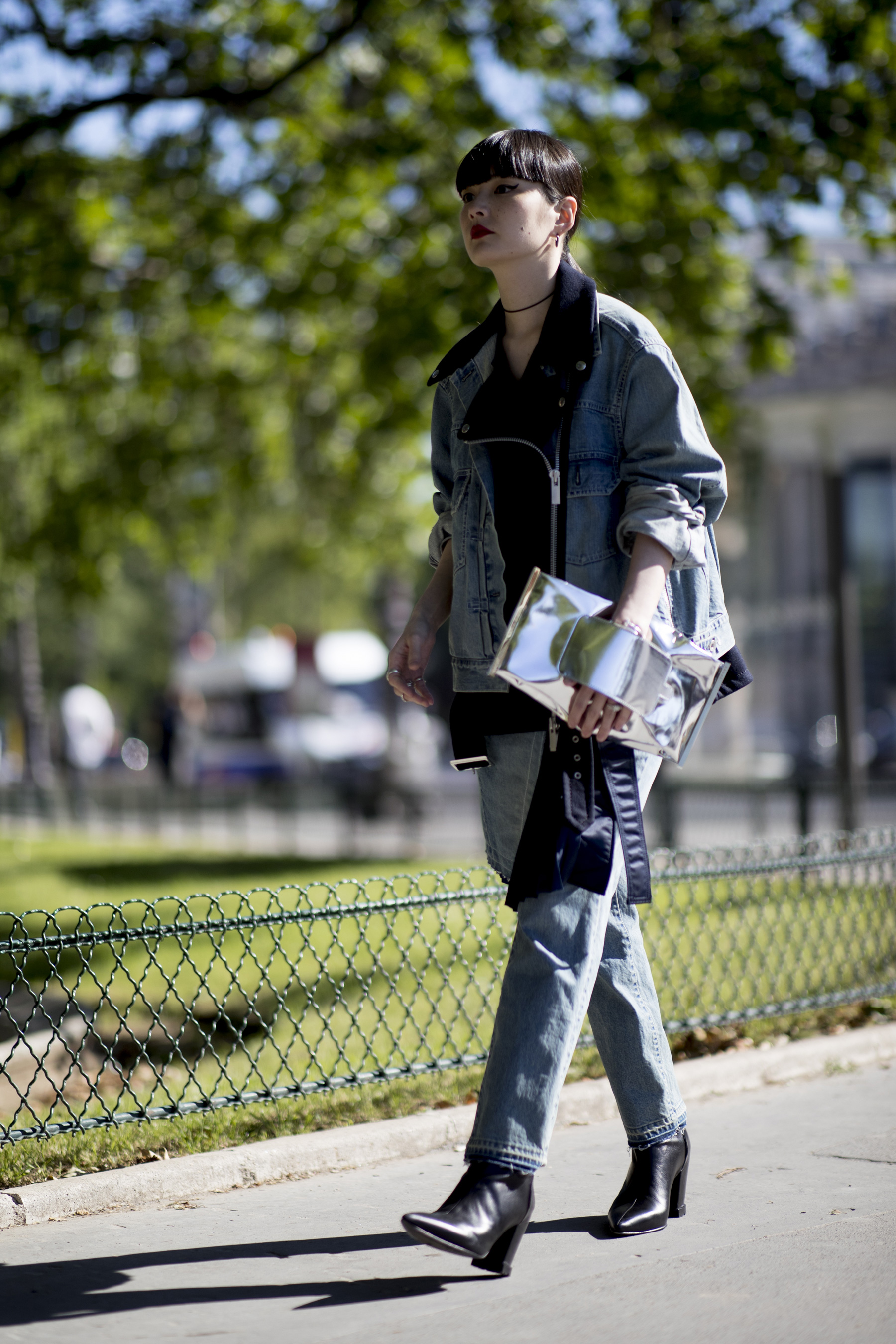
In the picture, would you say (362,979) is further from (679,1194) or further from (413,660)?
(413,660)

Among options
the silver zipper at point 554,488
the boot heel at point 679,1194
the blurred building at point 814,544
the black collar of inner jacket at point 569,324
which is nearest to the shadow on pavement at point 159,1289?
the boot heel at point 679,1194

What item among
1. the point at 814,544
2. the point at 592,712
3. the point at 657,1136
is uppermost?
the point at 814,544

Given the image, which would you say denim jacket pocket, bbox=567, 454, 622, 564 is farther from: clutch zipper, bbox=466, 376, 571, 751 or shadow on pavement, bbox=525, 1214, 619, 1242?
shadow on pavement, bbox=525, 1214, 619, 1242

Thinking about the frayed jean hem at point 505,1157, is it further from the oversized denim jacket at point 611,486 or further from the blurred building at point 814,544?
the blurred building at point 814,544

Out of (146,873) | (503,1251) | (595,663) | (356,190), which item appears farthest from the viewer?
(146,873)

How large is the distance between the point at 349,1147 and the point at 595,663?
1.91 metres

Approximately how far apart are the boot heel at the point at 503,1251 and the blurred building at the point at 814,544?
41.0 feet

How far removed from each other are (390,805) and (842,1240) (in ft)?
53.7

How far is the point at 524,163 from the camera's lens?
10.3 ft

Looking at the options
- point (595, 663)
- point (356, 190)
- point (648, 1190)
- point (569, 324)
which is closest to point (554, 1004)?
point (648, 1190)

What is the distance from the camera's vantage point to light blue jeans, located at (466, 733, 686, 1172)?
2982mm

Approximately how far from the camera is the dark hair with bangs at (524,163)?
10.3ft

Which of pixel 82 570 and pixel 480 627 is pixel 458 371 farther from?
pixel 82 570

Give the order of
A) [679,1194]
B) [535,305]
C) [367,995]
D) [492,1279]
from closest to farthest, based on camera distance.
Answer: [492,1279], [535,305], [679,1194], [367,995]
